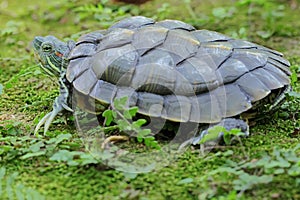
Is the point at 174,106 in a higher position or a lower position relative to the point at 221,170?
higher

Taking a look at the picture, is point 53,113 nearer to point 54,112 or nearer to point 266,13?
→ point 54,112

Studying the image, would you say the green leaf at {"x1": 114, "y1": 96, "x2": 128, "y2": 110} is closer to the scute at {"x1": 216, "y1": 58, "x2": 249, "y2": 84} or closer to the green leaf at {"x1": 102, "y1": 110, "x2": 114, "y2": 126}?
the green leaf at {"x1": 102, "y1": 110, "x2": 114, "y2": 126}

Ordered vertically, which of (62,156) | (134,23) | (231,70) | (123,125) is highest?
(134,23)

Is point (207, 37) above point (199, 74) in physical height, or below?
above

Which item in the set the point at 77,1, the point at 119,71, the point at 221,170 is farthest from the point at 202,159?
the point at 77,1

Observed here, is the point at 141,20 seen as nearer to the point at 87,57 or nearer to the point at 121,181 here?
the point at 87,57

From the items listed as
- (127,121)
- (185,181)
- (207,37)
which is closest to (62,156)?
(127,121)

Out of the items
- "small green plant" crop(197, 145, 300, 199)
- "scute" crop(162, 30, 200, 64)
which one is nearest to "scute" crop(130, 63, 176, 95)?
"scute" crop(162, 30, 200, 64)
